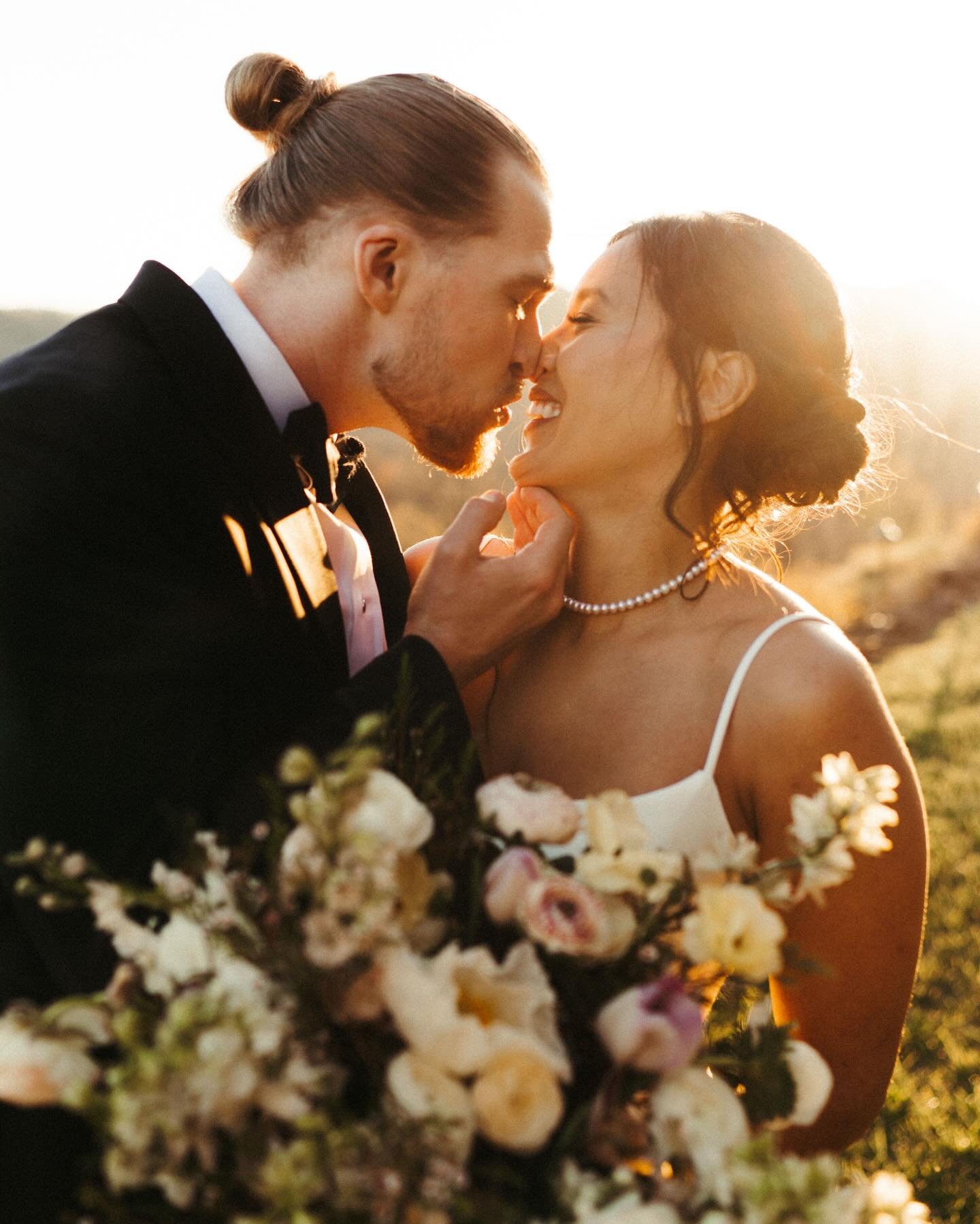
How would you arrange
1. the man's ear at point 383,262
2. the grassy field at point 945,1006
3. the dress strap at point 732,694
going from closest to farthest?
the dress strap at point 732,694 < the man's ear at point 383,262 < the grassy field at point 945,1006

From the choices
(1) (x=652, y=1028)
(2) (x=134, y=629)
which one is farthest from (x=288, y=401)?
(1) (x=652, y=1028)

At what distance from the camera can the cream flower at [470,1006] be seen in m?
1.14

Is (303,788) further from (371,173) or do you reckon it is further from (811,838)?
(371,173)

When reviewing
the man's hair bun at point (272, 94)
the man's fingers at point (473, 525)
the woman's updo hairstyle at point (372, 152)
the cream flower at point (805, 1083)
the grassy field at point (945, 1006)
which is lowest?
the grassy field at point (945, 1006)

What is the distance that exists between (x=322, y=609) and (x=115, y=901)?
4.51 ft

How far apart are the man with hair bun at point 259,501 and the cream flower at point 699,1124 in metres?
0.60

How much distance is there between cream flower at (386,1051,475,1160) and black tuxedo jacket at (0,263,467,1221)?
682mm

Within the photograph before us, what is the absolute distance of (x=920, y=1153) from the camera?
12.6 ft

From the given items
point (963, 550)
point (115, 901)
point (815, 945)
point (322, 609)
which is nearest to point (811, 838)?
point (115, 901)

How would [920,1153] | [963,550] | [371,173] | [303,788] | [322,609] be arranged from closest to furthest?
[303,788], [322,609], [371,173], [920,1153], [963,550]

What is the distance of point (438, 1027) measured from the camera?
114 centimetres

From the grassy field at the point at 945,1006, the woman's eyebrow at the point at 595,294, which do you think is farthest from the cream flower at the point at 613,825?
the grassy field at the point at 945,1006

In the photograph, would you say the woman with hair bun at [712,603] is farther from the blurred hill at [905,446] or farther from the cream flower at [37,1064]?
the cream flower at [37,1064]

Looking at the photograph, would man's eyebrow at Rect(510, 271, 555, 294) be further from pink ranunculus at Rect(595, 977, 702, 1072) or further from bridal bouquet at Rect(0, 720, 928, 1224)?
pink ranunculus at Rect(595, 977, 702, 1072)
